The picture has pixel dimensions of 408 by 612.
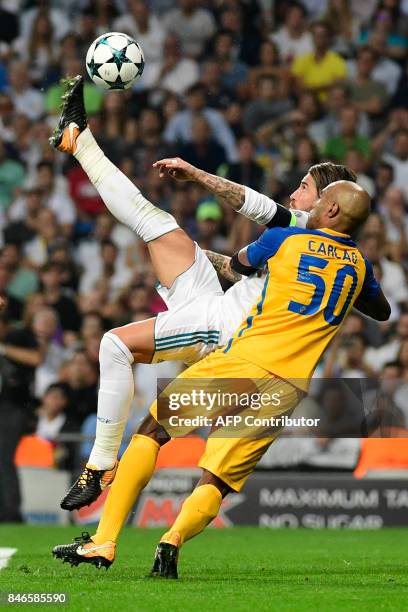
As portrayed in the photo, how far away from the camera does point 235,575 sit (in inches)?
276

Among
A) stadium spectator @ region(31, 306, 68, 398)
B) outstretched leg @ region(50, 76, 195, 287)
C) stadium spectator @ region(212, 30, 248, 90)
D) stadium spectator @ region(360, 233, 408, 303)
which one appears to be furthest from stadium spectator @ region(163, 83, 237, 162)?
outstretched leg @ region(50, 76, 195, 287)

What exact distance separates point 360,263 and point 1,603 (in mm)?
2576

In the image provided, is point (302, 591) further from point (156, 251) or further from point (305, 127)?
point (305, 127)

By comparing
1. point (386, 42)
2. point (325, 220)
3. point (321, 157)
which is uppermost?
point (386, 42)

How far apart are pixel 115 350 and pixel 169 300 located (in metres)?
0.42

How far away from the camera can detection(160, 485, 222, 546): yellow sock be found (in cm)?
639

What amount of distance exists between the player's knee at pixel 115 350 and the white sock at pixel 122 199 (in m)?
0.59

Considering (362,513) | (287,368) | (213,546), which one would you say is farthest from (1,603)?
(362,513)

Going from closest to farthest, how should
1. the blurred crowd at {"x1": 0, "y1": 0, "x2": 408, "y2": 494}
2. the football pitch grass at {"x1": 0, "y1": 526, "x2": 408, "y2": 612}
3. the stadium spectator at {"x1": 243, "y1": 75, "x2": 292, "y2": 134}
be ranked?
the football pitch grass at {"x1": 0, "y1": 526, "x2": 408, "y2": 612} → the blurred crowd at {"x1": 0, "y1": 0, "x2": 408, "y2": 494} → the stadium spectator at {"x1": 243, "y1": 75, "x2": 292, "y2": 134}

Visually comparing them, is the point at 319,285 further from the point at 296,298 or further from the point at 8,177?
the point at 8,177

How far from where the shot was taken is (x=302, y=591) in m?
6.05

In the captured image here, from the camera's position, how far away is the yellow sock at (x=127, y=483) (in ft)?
22.1

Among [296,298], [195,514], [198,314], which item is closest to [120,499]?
[195,514]

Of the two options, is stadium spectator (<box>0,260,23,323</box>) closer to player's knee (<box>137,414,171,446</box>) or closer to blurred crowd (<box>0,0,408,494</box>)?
blurred crowd (<box>0,0,408,494</box>)
